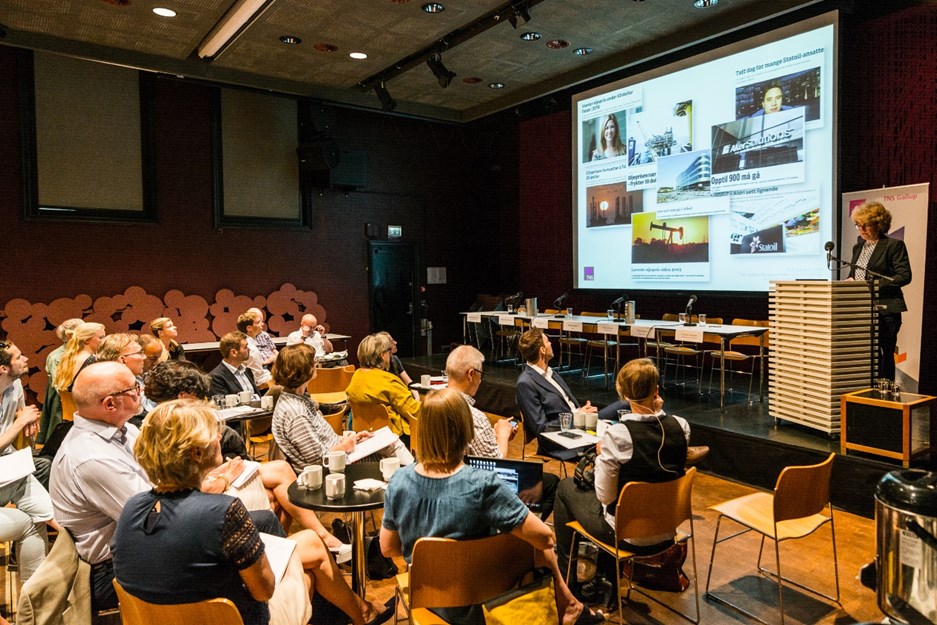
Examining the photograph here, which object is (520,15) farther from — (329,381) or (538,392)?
(538,392)

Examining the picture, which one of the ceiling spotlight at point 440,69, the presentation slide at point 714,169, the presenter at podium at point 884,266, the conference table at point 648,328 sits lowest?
the conference table at point 648,328

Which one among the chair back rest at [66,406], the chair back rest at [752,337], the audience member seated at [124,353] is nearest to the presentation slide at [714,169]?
the chair back rest at [752,337]

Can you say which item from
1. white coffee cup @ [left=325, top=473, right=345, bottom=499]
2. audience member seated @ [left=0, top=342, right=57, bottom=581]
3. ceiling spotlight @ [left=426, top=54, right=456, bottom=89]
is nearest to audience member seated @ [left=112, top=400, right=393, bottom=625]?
white coffee cup @ [left=325, top=473, right=345, bottom=499]

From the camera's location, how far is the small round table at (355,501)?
2.38m

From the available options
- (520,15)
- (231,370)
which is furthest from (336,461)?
(520,15)

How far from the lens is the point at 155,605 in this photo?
1.64 metres

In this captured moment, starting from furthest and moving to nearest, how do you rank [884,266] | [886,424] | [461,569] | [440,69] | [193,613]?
[440,69], [884,266], [886,424], [461,569], [193,613]

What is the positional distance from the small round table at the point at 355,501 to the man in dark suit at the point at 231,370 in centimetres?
197

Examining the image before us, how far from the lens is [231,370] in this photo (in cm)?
460

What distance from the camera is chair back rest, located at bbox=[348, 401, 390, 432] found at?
4.07 m

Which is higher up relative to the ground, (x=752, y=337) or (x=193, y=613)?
(x=752, y=337)

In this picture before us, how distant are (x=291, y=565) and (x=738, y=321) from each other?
5.75 metres

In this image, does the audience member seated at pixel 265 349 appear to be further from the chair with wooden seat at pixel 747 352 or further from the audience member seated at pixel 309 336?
the chair with wooden seat at pixel 747 352

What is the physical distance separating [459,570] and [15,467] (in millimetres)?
2130
